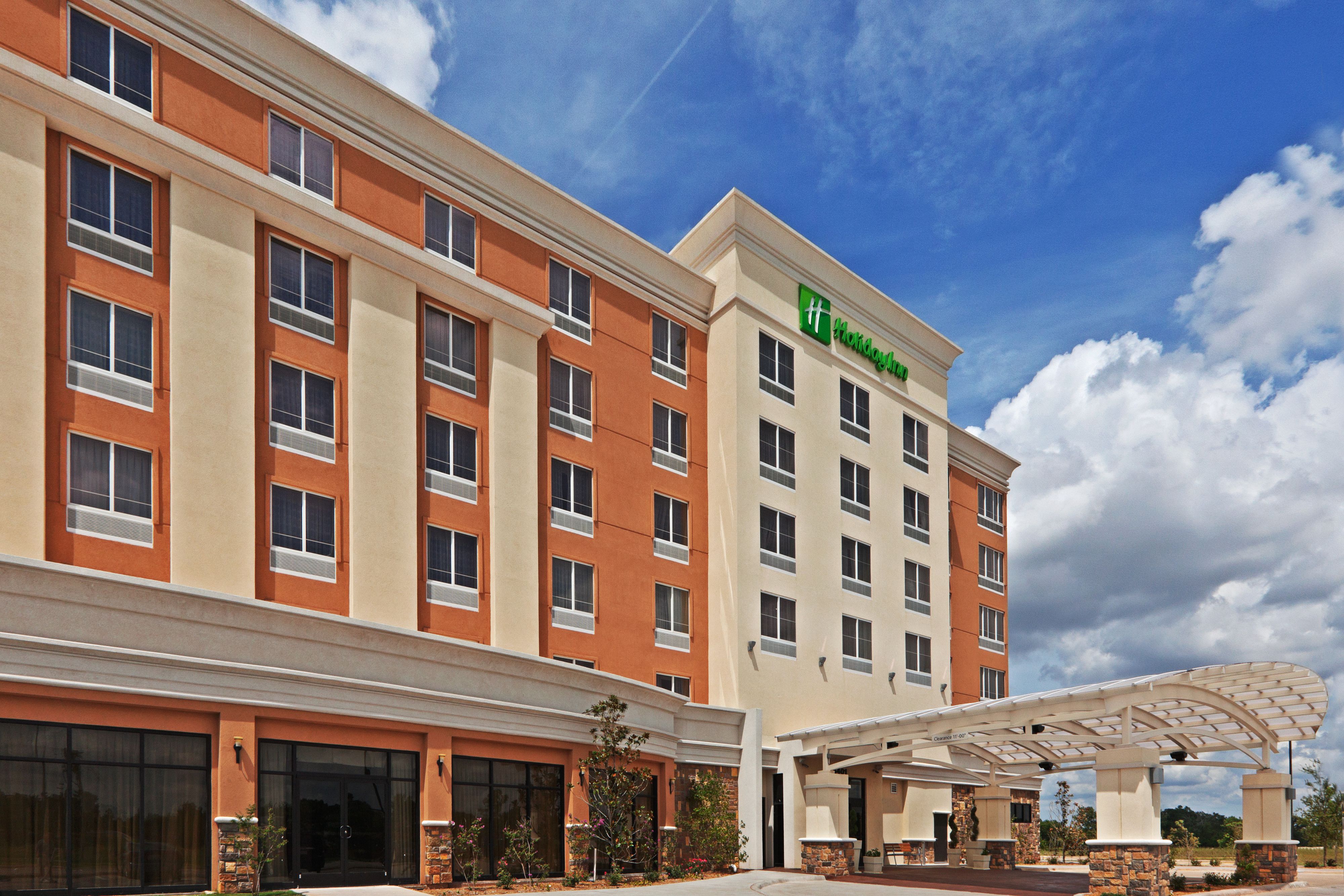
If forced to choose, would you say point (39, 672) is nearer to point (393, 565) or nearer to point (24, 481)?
point (24, 481)

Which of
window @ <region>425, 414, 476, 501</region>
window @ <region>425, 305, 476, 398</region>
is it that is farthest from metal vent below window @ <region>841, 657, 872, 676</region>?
window @ <region>425, 305, 476, 398</region>

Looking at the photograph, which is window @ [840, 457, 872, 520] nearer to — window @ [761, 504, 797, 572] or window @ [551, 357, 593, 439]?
window @ [761, 504, 797, 572]

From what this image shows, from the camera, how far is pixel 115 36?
71.5 feet

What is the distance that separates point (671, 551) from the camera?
3347cm

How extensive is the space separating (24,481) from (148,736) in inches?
196

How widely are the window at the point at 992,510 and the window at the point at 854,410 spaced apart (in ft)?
40.1

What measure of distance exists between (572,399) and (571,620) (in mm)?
6321

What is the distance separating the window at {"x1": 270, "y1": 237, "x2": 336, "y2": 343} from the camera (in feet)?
78.4

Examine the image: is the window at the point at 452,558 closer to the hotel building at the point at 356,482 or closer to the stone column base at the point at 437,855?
the hotel building at the point at 356,482

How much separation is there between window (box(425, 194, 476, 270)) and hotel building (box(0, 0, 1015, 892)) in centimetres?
10

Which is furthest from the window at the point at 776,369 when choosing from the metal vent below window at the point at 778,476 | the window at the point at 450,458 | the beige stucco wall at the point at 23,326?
the beige stucco wall at the point at 23,326

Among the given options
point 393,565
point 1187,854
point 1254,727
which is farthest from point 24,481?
point 1187,854

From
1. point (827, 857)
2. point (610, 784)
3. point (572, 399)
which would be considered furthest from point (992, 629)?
point (610, 784)

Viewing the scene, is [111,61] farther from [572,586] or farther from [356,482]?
[572,586]
